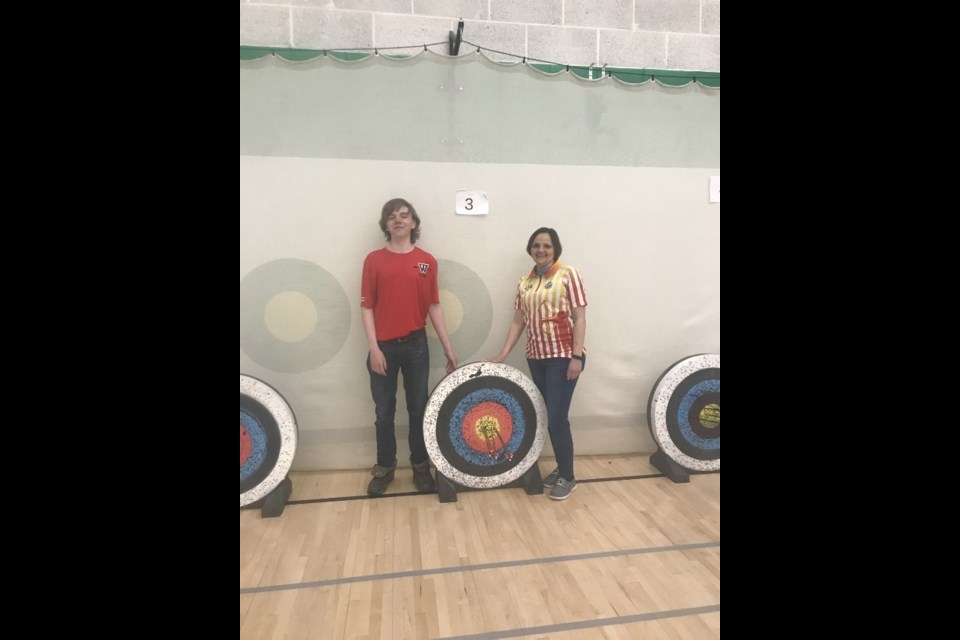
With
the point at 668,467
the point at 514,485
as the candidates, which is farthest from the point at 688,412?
the point at 514,485

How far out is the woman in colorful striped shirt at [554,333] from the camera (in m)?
1.32

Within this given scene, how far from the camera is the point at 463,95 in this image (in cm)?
122

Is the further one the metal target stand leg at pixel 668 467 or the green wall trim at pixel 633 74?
the metal target stand leg at pixel 668 467

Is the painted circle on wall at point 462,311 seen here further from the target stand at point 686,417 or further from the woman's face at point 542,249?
the target stand at point 686,417

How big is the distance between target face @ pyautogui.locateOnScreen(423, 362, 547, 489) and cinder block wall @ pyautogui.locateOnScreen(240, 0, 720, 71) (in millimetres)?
923

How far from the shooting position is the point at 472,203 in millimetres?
1284

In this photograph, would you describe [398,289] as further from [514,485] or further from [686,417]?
[686,417]

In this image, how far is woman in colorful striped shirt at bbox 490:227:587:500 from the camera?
132 cm

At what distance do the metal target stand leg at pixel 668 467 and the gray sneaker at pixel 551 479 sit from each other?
33 centimetres

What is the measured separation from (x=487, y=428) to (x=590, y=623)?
2.05 ft

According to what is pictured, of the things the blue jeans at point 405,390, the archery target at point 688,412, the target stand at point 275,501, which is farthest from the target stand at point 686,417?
the target stand at point 275,501

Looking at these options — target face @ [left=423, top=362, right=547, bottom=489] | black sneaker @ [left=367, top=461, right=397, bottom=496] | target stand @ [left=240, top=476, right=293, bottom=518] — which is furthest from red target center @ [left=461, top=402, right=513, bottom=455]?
target stand @ [left=240, top=476, right=293, bottom=518]
